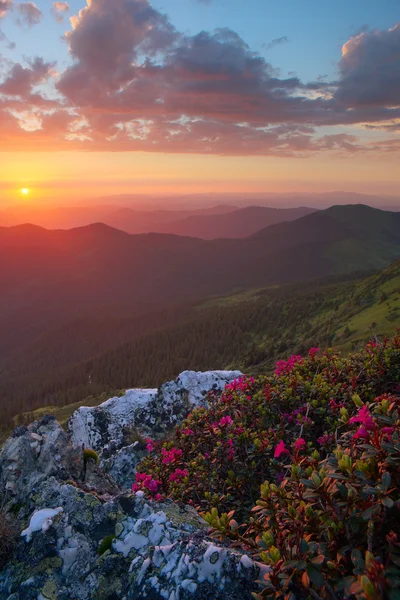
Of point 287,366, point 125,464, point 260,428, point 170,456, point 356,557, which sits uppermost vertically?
point 356,557

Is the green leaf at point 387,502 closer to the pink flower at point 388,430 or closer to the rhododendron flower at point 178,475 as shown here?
the pink flower at point 388,430

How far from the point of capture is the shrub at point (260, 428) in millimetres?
7398

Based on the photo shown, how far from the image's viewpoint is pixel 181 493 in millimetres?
7855

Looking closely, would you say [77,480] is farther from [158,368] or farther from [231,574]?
[158,368]

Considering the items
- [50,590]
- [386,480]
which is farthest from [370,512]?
[50,590]

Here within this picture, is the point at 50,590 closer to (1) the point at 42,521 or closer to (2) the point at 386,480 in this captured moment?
(1) the point at 42,521

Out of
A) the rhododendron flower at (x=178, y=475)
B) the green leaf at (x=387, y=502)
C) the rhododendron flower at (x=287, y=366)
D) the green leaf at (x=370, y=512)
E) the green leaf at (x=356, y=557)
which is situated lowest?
the rhododendron flower at (x=178, y=475)

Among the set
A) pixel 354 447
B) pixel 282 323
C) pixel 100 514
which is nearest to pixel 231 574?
pixel 354 447

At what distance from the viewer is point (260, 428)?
8.70 metres

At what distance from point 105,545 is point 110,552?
0.56 feet

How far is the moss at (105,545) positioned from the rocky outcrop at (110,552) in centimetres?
1

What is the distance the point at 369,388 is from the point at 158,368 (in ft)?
397

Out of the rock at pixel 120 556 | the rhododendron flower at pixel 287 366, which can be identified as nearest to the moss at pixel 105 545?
the rock at pixel 120 556

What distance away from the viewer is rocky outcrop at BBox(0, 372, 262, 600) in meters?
4.52
